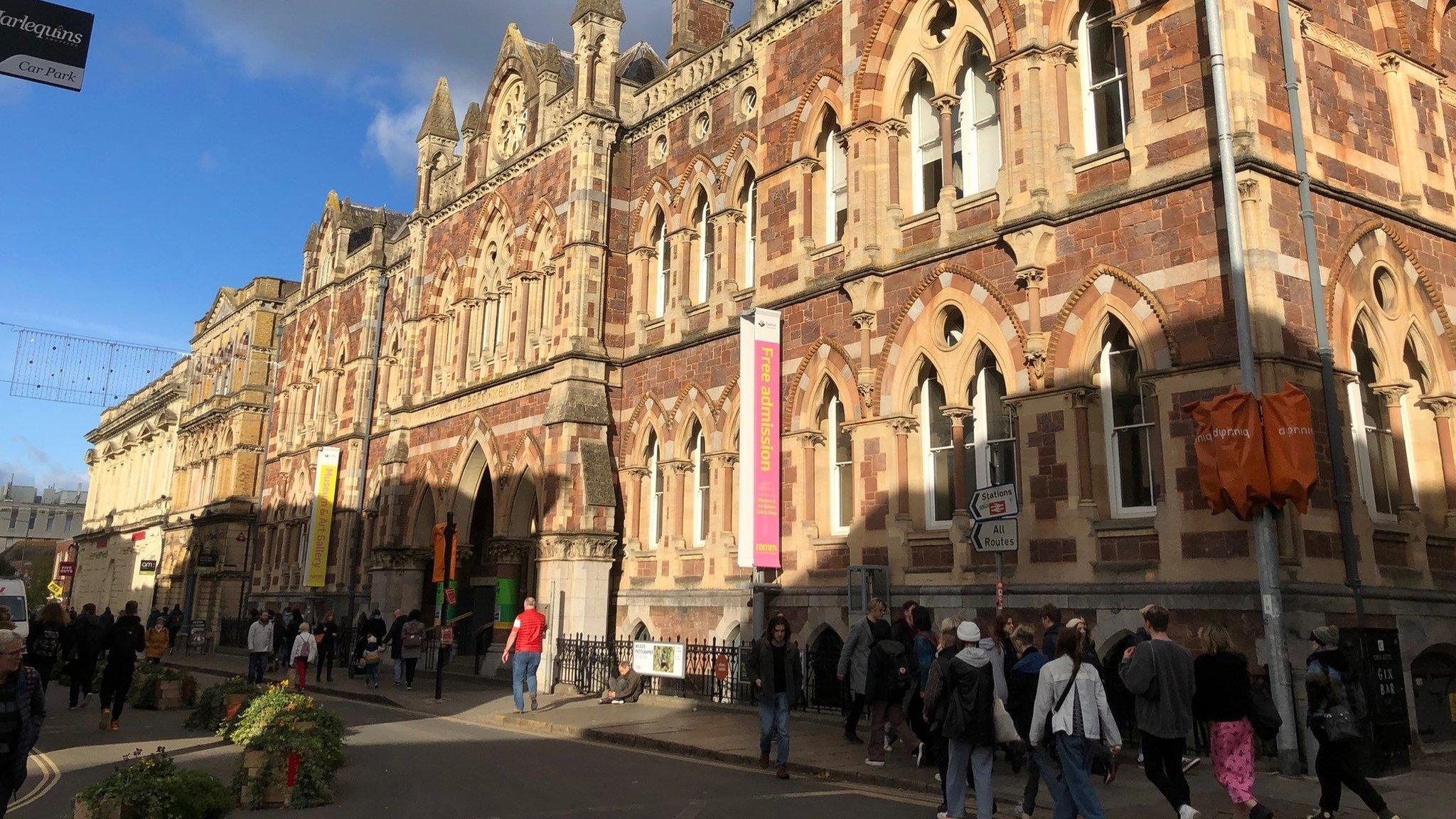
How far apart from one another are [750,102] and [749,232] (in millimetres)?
2695

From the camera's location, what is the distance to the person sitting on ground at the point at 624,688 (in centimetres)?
1992

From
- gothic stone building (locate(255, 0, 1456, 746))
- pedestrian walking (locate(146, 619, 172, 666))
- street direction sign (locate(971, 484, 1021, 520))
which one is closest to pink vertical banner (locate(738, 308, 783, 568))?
gothic stone building (locate(255, 0, 1456, 746))

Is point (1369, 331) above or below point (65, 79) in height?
below

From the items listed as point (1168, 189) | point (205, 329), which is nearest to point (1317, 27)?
point (1168, 189)

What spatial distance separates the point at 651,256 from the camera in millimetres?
24672

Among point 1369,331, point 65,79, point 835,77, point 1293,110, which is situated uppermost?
point 835,77

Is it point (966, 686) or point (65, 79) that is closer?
point (966, 686)

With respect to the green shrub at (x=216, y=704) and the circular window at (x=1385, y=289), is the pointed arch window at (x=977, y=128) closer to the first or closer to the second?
Answer: the circular window at (x=1385, y=289)

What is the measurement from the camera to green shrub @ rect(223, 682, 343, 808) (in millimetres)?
9938

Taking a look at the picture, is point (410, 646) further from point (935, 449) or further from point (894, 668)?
point (894, 668)

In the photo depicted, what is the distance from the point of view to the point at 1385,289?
14.9m

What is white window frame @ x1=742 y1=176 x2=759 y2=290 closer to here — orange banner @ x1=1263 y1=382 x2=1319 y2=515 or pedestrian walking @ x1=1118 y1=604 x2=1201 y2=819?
orange banner @ x1=1263 y1=382 x2=1319 y2=515

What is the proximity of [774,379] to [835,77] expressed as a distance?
18.2 ft

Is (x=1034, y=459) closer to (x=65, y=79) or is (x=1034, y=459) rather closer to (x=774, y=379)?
(x=774, y=379)
